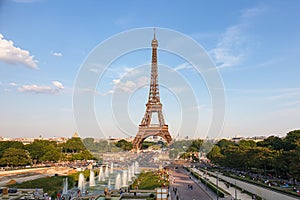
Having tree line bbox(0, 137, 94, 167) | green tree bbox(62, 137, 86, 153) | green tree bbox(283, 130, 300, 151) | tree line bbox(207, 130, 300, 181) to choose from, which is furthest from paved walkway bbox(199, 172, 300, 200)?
green tree bbox(62, 137, 86, 153)

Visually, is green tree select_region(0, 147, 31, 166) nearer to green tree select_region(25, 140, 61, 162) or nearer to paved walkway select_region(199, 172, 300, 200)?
green tree select_region(25, 140, 61, 162)

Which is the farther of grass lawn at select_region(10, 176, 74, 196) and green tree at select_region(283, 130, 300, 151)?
green tree at select_region(283, 130, 300, 151)

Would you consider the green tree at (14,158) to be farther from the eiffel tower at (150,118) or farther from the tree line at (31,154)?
the eiffel tower at (150,118)

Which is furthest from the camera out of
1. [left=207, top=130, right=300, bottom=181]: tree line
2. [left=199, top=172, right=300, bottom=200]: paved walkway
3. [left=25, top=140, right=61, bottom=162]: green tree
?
[left=25, top=140, right=61, bottom=162]: green tree

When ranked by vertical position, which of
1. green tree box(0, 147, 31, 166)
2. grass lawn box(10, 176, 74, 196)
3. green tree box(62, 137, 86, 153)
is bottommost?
grass lawn box(10, 176, 74, 196)

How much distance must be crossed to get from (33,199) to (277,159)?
67.4 ft

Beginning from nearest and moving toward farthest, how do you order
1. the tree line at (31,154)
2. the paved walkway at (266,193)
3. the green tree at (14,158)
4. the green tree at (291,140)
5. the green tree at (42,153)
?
the paved walkway at (266,193) < the green tree at (14,158) < the tree line at (31,154) < the green tree at (291,140) < the green tree at (42,153)

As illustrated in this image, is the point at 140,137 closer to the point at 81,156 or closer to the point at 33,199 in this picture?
the point at 81,156

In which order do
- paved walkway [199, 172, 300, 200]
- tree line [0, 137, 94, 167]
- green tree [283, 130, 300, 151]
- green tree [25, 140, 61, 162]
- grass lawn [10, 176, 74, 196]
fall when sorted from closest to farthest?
1. paved walkway [199, 172, 300, 200]
2. grass lawn [10, 176, 74, 196]
3. tree line [0, 137, 94, 167]
4. green tree [283, 130, 300, 151]
5. green tree [25, 140, 61, 162]

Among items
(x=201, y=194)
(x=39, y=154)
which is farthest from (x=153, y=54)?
(x=201, y=194)

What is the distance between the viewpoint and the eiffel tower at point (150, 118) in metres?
53.0

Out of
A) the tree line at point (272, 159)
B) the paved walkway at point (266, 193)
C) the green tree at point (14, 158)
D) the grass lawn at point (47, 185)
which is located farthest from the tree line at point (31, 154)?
the paved walkway at point (266, 193)

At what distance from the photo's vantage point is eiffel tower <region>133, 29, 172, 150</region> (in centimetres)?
5300

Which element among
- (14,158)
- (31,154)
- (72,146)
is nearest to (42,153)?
(31,154)
